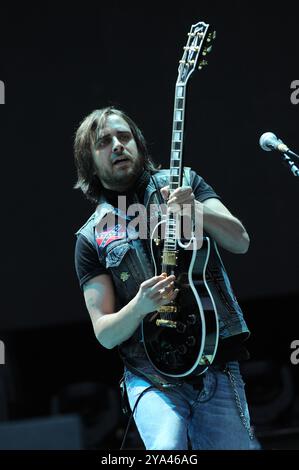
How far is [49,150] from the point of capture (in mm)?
5578

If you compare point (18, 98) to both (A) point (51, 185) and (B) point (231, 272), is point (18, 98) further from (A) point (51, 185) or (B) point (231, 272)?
(B) point (231, 272)

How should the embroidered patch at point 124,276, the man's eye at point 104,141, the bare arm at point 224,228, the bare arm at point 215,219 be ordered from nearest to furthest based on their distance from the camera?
the bare arm at point 215,219 → the bare arm at point 224,228 → the embroidered patch at point 124,276 → the man's eye at point 104,141

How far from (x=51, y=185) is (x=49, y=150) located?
260mm

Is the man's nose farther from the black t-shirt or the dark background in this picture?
the dark background

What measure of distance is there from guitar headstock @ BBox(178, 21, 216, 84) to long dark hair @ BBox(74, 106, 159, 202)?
1.18 ft

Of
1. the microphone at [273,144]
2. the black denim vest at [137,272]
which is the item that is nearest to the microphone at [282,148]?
the microphone at [273,144]

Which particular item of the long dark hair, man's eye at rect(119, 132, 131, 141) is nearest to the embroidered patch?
the long dark hair

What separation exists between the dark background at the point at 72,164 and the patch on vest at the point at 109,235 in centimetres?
261

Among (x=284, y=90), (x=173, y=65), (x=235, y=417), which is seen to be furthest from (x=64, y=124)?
(x=235, y=417)

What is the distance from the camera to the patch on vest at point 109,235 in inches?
115

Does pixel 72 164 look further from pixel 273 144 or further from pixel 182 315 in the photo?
pixel 182 315

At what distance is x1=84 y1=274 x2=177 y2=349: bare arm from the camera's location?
2.58m

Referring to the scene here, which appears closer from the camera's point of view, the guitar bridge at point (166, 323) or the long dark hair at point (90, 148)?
the guitar bridge at point (166, 323)

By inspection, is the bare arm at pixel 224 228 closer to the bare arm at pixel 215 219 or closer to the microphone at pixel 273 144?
the bare arm at pixel 215 219
